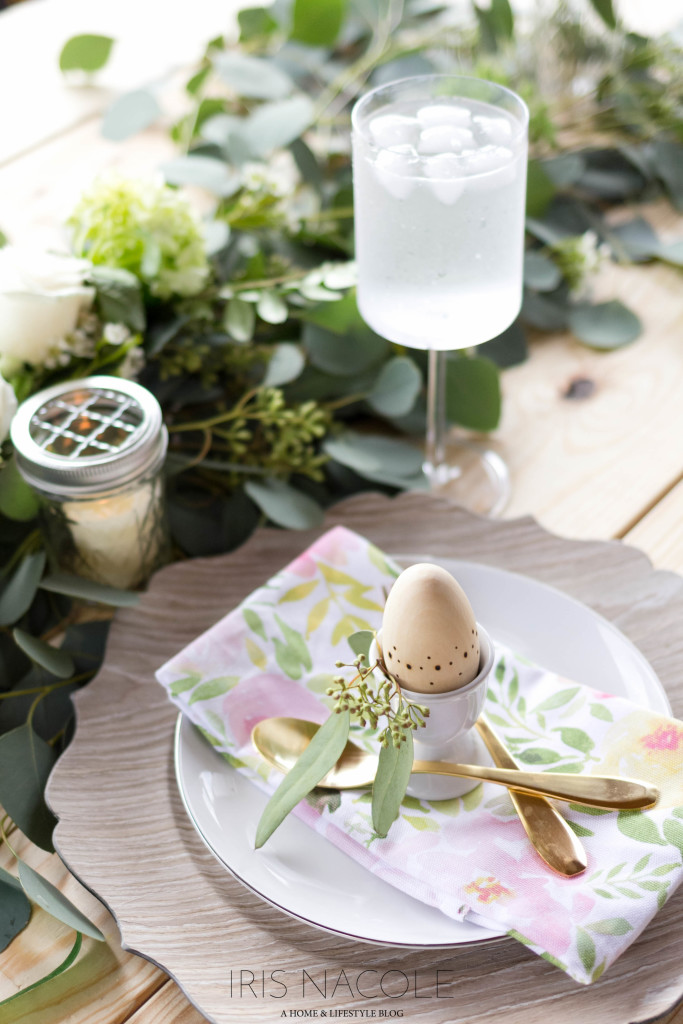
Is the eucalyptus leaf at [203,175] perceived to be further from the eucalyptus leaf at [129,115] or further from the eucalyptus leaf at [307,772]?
the eucalyptus leaf at [307,772]

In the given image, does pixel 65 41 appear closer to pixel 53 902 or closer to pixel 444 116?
pixel 444 116

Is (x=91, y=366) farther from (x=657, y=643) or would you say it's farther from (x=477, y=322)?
(x=657, y=643)

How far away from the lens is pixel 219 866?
556mm

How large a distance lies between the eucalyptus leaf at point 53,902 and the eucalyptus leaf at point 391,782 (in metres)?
0.17

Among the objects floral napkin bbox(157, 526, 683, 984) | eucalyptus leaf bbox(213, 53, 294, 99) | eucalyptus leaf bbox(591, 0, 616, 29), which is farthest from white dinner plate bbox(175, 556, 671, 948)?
eucalyptus leaf bbox(591, 0, 616, 29)

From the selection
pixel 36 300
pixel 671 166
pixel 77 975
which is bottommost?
pixel 77 975

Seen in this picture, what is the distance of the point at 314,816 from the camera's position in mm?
560

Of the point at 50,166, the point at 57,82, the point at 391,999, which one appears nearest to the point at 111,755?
the point at 391,999

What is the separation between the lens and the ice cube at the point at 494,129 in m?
0.67

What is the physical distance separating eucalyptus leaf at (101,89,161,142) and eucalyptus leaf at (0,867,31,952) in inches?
34.0

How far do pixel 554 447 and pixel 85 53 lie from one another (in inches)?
33.6

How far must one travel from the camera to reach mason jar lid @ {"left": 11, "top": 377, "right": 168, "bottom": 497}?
2.15 feet

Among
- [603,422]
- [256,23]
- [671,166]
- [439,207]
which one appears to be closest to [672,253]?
[671,166]

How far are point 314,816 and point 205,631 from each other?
0.18 metres
